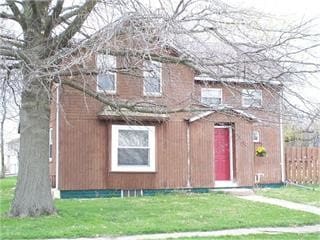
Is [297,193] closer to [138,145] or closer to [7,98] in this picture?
[138,145]

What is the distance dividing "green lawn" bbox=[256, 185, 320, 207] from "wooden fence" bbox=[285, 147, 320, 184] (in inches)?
41.1

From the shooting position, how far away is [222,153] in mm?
21594

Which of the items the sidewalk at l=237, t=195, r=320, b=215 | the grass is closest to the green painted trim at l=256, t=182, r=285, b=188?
the sidewalk at l=237, t=195, r=320, b=215

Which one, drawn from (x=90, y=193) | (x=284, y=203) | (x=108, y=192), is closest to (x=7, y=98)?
(x=90, y=193)

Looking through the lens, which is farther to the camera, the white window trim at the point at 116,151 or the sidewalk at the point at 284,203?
the white window trim at the point at 116,151

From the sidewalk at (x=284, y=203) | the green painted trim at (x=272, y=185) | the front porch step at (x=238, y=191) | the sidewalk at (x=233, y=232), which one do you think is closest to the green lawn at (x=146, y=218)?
the sidewalk at (x=233, y=232)

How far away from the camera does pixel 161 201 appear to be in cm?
1675

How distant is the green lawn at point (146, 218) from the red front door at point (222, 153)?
173 inches

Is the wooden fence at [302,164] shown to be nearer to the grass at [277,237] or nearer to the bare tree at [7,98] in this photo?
the grass at [277,237]

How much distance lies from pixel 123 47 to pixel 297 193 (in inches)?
428

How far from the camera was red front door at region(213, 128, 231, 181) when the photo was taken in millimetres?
21500

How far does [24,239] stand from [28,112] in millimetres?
3905

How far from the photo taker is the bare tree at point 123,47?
10781mm

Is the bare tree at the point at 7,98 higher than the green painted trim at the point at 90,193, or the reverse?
the bare tree at the point at 7,98
